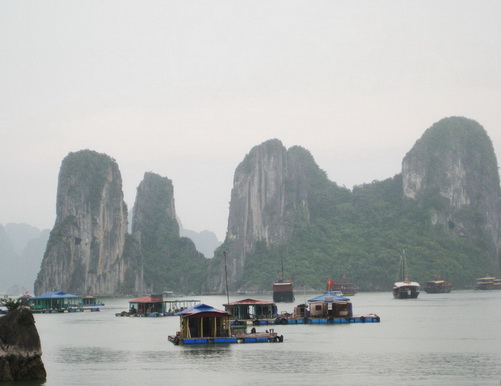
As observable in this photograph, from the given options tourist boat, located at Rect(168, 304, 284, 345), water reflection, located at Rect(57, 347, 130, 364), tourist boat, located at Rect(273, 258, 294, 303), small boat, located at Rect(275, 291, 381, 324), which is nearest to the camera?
water reflection, located at Rect(57, 347, 130, 364)

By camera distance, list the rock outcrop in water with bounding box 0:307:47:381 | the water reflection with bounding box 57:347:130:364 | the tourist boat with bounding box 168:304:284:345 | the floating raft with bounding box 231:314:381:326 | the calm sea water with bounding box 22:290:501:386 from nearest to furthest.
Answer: the rock outcrop in water with bounding box 0:307:47:381
the calm sea water with bounding box 22:290:501:386
the water reflection with bounding box 57:347:130:364
the tourist boat with bounding box 168:304:284:345
the floating raft with bounding box 231:314:381:326

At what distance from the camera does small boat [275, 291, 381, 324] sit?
257ft

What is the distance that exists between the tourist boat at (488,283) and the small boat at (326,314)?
118813 millimetres

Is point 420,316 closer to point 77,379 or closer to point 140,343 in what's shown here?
point 140,343

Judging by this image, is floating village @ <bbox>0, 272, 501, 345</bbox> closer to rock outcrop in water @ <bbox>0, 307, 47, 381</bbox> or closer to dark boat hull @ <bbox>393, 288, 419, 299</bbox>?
dark boat hull @ <bbox>393, 288, 419, 299</bbox>

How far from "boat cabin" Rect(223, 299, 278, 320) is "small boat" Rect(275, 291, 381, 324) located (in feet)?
4.36

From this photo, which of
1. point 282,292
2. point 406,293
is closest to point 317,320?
point 282,292

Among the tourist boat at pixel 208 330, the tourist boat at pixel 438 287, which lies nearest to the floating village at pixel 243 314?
the tourist boat at pixel 208 330

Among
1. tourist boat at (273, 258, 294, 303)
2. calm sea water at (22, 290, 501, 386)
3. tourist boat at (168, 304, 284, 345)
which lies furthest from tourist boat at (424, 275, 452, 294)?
tourist boat at (168, 304, 284, 345)

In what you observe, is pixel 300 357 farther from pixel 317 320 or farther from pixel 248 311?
pixel 317 320

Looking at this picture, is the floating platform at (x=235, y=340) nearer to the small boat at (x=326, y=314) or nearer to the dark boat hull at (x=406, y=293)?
the small boat at (x=326, y=314)

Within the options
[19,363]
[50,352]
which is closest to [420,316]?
[50,352]

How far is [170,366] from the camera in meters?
45.3

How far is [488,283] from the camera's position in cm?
19188
